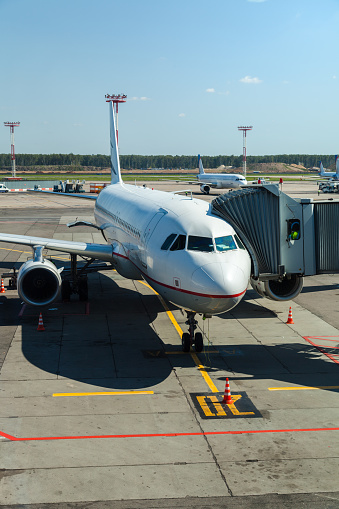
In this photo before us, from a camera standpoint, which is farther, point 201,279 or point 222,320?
point 222,320

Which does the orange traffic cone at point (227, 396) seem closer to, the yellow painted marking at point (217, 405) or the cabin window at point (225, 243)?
the yellow painted marking at point (217, 405)

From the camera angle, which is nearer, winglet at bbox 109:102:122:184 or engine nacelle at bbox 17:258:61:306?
engine nacelle at bbox 17:258:61:306

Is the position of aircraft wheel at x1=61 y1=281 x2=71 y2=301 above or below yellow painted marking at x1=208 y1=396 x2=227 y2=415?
above

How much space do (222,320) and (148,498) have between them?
13549mm

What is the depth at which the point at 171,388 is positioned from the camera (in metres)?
16.8

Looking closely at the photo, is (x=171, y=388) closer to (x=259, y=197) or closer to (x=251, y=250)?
Answer: (x=251, y=250)

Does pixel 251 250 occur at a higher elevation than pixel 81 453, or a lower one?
higher

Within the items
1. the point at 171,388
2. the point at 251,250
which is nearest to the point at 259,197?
the point at 251,250

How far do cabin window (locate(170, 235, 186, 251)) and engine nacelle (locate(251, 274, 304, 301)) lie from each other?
203 inches

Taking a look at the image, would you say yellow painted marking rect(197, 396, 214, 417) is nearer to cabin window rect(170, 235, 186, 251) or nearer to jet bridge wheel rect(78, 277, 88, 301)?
cabin window rect(170, 235, 186, 251)

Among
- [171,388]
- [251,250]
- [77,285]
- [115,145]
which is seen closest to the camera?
[171,388]

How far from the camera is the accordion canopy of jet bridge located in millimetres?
21250

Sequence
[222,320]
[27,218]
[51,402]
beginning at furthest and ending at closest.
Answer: [27,218], [222,320], [51,402]

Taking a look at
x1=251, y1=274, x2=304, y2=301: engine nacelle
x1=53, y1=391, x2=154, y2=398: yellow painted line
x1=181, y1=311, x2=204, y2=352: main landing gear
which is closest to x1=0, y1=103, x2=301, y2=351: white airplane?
x1=181, y1=311, x2=204, y2=352: main landing gear
